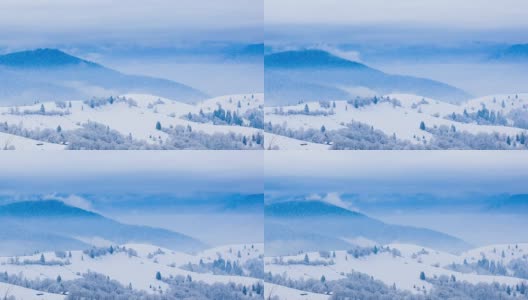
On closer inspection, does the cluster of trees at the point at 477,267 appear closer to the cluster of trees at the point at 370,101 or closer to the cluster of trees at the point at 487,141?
the cluster of trees at the point at 487,141

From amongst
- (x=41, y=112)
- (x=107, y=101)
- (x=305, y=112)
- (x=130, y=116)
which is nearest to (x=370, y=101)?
(x=305, y=112)

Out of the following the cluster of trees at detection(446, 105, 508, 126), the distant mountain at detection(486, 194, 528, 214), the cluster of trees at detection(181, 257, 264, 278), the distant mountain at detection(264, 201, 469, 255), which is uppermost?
the cluster of trees at detection(446, 105, 508, 126)

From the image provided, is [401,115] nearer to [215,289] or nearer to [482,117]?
[482,117]

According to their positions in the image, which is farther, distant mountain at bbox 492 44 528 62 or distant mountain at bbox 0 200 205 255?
distant mountain at bbox 492 44 528 62

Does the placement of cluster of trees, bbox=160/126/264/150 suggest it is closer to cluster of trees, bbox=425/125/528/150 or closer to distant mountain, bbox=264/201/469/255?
distant mountain, bbox=264/201/469/255

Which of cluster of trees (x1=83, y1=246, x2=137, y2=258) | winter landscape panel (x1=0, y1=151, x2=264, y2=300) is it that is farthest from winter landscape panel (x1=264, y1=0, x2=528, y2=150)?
cluster of trees (x1=83, y1=246, x2=137, y2=258)

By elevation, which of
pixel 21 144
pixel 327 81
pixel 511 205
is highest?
pixel 327 81

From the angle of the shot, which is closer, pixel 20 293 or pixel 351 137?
pixel 20 293

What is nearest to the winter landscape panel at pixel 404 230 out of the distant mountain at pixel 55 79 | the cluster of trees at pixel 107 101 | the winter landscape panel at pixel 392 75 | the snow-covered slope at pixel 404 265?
the snow-covered slope at pixel 404 265
